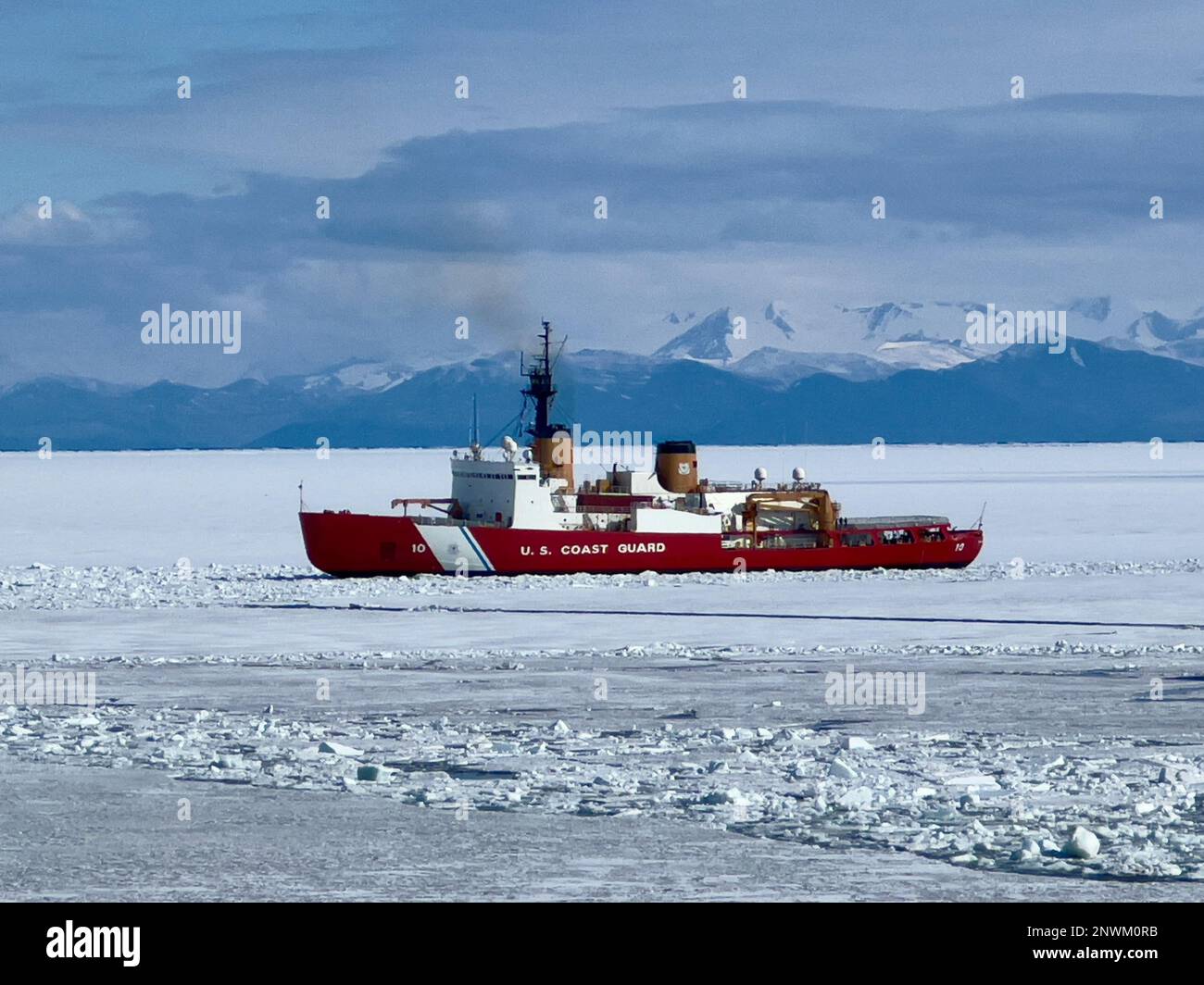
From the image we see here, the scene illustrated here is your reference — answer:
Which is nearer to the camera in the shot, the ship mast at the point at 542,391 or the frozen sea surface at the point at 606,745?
the frozen sea surface at the point at 606,745

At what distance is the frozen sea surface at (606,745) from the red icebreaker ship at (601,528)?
546 centimetres

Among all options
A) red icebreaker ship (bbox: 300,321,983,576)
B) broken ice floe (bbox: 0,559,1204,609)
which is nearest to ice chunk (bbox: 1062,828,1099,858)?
broken ice floe (bbox: 0,559,1204,609)

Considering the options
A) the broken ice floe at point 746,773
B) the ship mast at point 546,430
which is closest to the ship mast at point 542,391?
the ship mast at point 546,430

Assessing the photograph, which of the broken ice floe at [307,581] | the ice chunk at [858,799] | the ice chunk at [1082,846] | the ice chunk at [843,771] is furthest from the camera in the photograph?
the broken ice floe at [307,581]

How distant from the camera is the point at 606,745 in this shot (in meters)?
18.5

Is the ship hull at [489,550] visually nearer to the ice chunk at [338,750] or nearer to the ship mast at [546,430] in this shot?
the ship mast at [546,430]

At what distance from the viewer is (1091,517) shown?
3145 inches

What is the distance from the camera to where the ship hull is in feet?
160

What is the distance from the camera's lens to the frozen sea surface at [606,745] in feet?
41.3

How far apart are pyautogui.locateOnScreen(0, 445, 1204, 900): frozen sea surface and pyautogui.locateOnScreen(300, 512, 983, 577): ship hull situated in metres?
5.34

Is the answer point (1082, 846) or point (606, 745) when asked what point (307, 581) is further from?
point (1082, 846)

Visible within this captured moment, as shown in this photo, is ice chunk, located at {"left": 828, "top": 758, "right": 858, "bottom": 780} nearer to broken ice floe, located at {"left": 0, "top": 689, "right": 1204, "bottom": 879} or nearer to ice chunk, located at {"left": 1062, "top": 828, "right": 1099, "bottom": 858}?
broken ice floe, located at {"left": 0, "top": 689, "right": 1204, "bottom": 879}
